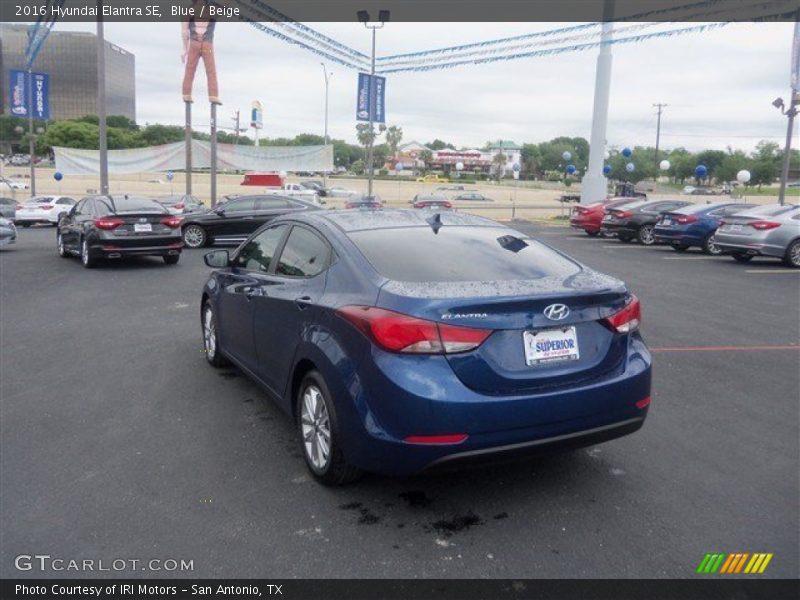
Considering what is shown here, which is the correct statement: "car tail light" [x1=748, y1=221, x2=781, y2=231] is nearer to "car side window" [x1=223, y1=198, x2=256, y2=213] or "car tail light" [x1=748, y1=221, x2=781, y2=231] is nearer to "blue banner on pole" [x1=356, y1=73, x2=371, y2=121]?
"car side window" [x1=223, y1=198, x2=256, y2=213]

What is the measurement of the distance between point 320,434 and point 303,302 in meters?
0.82

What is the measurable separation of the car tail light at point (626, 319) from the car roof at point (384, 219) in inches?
51.0

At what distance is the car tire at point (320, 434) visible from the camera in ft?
12.7

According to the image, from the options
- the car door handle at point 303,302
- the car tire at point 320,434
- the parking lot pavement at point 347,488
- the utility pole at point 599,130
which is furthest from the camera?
the utility pole at point 599,130

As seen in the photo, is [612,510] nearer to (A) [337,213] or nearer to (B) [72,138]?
(A) [337,213]

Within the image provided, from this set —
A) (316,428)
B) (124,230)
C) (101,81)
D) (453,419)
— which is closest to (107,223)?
(124,230)

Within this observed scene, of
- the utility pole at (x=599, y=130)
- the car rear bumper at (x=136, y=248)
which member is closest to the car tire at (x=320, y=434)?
the car rear bumper at (x=136, y=248)

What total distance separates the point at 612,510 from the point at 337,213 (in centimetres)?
273

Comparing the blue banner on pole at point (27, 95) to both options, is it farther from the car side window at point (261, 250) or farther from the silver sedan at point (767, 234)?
the car side window at point (261, 250)

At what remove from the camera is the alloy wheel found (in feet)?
13.1

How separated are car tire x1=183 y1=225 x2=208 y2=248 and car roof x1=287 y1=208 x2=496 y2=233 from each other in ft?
44.5

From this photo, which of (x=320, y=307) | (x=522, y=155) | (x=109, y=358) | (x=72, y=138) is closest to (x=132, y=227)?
(x=109, y=358)
